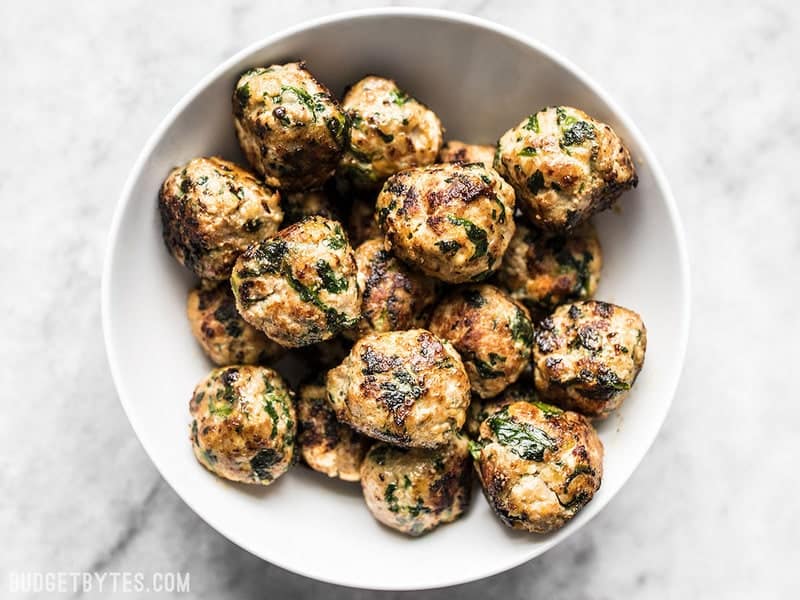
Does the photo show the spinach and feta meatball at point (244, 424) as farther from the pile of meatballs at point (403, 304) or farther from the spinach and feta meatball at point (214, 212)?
the spinach and feta meatball at point (214, 212)

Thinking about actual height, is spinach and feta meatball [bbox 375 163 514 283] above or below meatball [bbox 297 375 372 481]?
above

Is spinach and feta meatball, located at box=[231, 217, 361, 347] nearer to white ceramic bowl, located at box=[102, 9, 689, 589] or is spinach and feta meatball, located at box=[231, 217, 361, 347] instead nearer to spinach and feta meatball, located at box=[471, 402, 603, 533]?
white ceramic bowl, located at box=[102, 9, 689, 589]

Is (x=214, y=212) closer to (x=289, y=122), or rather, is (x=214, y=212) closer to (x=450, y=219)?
(x=289, y=122)

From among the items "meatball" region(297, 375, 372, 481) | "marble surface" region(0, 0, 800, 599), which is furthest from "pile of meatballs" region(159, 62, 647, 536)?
"marble surface" region(0, 0, 800, 599)

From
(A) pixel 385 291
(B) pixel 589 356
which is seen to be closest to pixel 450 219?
(A) pixel 385 291

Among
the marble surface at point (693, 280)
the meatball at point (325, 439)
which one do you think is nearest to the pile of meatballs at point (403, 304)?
the meatball at point (325, 439)

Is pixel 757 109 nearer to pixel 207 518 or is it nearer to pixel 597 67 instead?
pixel 597 67
